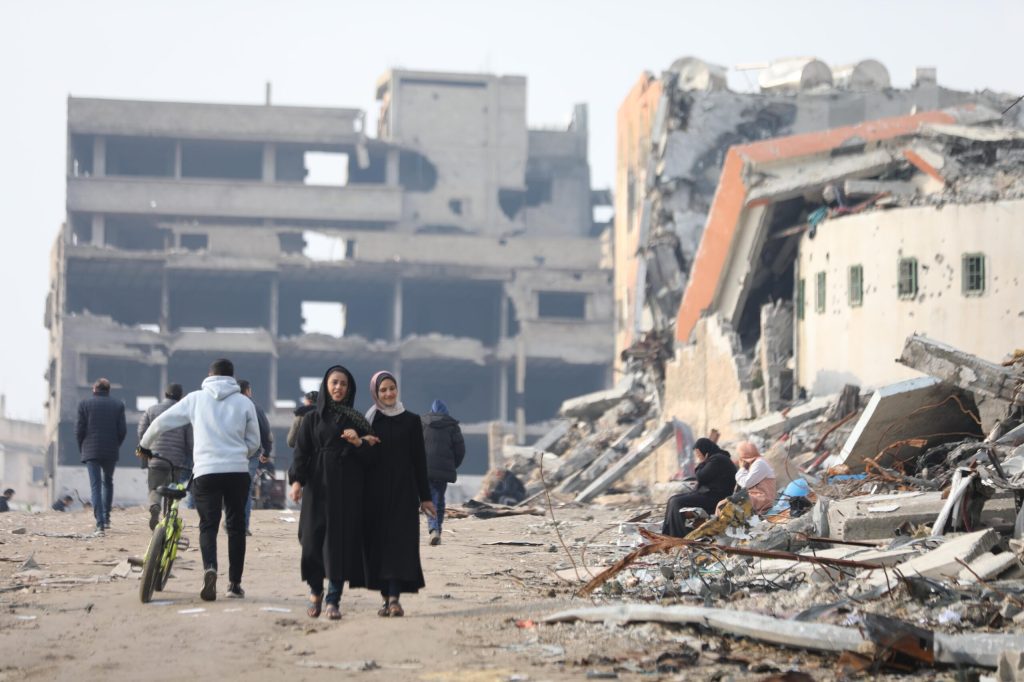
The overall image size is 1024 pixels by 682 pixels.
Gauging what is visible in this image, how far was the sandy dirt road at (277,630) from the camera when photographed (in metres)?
7.15

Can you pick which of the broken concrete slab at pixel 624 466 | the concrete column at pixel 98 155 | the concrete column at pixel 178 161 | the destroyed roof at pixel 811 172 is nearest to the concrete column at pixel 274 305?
the concrete column at pixel 178 161

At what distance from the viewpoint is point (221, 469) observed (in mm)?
9367

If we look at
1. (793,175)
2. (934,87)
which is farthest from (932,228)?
(934,87)

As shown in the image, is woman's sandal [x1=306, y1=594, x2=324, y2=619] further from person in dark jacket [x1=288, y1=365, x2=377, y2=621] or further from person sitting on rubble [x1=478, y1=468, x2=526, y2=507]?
person sitting on rubble [x1=478, y1=468, x2=526, y2=507]

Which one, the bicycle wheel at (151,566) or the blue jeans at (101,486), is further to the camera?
the blue jeans at (101,486)

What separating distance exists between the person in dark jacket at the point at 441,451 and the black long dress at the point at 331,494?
589 cm

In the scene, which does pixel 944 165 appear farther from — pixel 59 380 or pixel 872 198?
pixel 59 380

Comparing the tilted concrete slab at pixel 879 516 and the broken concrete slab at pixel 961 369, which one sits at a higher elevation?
the broken concrete slab at pixel 961 369

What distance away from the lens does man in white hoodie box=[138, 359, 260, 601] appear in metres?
9.38

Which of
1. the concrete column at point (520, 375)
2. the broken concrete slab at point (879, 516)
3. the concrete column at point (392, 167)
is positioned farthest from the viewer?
the concrete column at point (392, 167)

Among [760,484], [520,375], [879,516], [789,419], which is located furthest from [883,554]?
[520,375]

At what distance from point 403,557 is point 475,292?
188ft

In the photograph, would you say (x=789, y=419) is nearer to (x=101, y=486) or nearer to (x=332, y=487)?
(x=101, y=486)

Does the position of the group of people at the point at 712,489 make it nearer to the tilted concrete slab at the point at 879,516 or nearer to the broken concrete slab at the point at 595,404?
the tilted concrete slab at the point at 879,516
